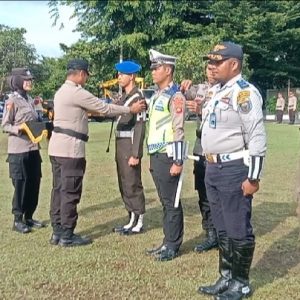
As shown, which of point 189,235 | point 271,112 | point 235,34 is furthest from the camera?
point 235,34

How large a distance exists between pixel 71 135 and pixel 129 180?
1.08 metres

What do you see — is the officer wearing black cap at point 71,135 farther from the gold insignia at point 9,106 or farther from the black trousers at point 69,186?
the gold insignia at point 9,106

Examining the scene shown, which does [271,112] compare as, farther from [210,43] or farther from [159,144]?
[159,144]

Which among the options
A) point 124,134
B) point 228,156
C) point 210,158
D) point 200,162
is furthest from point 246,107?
point 124,134

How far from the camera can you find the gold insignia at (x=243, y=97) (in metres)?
4.57

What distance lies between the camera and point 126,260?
5.97m

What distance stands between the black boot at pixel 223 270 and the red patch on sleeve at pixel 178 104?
1468 millimetres

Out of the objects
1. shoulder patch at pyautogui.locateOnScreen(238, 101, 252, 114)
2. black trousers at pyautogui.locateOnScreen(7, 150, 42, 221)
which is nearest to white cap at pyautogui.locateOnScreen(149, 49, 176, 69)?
shoulder patch at pyautogui.locateOnScreen(238, 101, 252, 114)

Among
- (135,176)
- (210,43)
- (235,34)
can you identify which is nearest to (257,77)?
(235,34)

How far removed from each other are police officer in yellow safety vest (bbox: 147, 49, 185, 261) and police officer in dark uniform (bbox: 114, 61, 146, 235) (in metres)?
0.79

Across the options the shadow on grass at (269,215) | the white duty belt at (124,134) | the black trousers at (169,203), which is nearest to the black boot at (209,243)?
the black trousers at (169,203)

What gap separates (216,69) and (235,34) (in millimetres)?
40600

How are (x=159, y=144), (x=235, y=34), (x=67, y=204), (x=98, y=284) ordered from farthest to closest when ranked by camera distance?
1. (x=235, y=34)
2. (x=67, y=204)
3. (x=159, y=144)
4. (x=98, y=284)

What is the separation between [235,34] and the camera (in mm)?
44125
